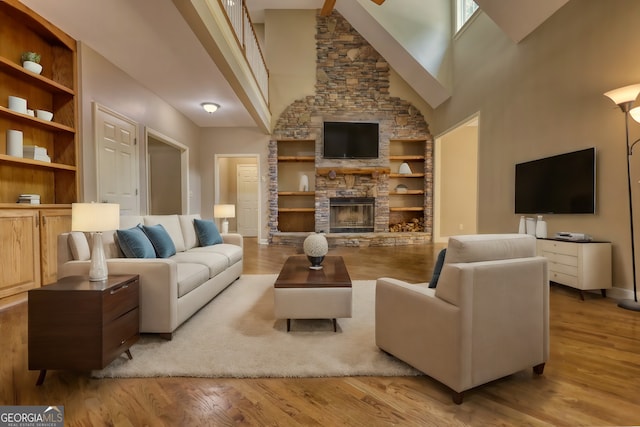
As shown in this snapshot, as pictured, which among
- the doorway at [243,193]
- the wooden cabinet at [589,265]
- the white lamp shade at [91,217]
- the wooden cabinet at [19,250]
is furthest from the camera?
the doorway at [243,193]

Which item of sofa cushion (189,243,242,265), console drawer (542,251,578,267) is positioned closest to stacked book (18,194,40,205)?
sofa cushion (189,243,242,265)

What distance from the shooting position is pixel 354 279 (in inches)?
155

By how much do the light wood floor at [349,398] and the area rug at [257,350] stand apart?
68mm

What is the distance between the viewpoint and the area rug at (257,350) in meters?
1.76

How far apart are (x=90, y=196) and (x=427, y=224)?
6592 mm

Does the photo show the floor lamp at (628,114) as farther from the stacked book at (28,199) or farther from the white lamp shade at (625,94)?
the stacked book at (28,199)

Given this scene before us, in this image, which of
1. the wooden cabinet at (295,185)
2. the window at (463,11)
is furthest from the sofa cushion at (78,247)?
the window at (463,11)

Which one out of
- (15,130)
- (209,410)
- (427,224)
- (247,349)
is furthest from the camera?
(427,224)

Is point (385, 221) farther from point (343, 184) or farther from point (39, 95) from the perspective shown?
point (39, 95)

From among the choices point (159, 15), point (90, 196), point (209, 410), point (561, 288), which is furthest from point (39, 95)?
point (561, 288)

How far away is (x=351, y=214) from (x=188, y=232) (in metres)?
4.51

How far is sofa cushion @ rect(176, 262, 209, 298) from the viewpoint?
2.36 meters

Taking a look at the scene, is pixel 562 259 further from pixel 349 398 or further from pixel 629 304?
pixel 349 398

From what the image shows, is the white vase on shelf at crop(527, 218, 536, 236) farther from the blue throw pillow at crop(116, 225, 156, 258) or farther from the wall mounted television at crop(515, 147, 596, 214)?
the blue throw pillow at crop(116, 225, 156, 258)
